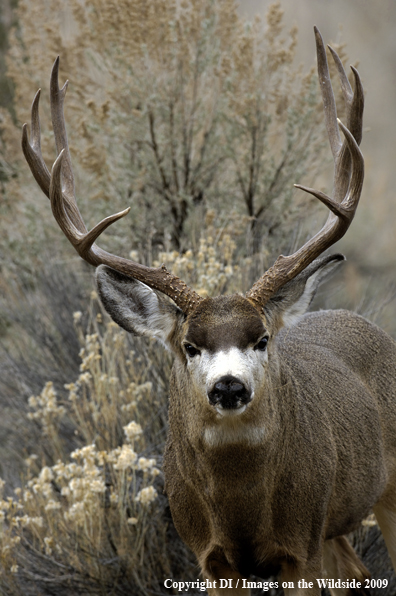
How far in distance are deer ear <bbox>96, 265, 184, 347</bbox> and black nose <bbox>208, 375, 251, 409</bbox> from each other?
710 millimetres

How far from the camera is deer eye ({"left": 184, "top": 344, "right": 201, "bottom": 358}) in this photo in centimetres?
355

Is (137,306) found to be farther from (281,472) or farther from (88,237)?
(281,472)

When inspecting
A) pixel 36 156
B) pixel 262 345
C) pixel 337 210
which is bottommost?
pixel 262 345

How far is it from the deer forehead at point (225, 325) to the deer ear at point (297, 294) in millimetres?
310

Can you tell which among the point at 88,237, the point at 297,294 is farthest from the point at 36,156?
the point at 297,294

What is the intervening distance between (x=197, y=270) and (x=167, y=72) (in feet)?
9.57

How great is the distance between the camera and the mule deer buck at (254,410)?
11.5 ft

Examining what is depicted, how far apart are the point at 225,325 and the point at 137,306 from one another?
25.4 inches

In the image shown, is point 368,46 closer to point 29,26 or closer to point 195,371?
point 29,26

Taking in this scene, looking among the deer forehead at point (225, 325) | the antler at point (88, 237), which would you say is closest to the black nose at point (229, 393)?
the deer forehead at point (225, 325)

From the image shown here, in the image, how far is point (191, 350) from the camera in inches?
141

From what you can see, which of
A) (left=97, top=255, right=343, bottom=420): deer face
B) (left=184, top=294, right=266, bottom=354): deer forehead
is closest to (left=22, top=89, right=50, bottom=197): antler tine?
(left=97, top=255, right=343, bottom=420): deer face

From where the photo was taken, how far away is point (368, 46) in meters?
23.0

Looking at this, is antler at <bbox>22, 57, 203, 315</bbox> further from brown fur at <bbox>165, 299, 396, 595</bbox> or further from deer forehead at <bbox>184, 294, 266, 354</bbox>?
brown fur at <bbox>165, 299, 396, 595</bbox>
